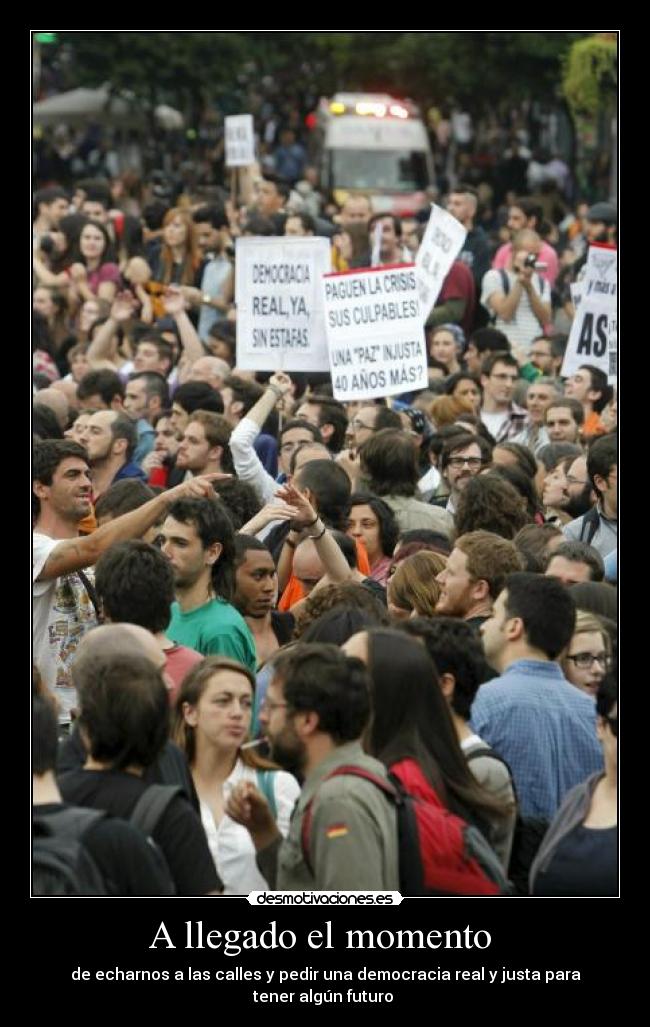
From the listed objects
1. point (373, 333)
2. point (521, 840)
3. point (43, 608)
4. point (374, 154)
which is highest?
point (374, 154)

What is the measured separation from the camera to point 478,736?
6000 millimetres

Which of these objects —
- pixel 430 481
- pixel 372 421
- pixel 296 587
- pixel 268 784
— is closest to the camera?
pixel 268 784

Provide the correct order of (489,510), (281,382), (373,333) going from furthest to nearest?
(373,333) → (281,382) → (489,510)

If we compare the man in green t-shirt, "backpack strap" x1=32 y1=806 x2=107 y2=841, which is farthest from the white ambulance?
"backpack strap" x1=32 y1=806 x2=107 y2=841

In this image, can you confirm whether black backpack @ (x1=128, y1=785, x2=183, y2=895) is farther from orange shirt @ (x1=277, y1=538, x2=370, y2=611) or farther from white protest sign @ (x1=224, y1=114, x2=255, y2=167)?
white protest sign @ (x1=224, y1=114, x2=255, y2=167)

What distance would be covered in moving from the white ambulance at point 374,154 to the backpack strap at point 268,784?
24521 millimetres

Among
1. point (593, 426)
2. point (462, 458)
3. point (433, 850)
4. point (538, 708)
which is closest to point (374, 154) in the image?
point (593, 426)

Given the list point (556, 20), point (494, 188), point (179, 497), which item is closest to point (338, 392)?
point (556, 20)

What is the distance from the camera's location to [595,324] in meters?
13.0

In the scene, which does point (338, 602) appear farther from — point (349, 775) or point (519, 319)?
point (519, 319)

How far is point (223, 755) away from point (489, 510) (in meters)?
3.01

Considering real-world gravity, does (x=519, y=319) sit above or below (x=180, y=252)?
below

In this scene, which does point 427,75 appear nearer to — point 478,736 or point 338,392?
point 338,392

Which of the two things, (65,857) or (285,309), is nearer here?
(65,857)
